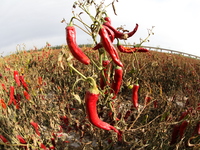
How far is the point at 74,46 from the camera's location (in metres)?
1.25

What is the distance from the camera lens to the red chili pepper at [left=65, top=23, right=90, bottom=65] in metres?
1.24

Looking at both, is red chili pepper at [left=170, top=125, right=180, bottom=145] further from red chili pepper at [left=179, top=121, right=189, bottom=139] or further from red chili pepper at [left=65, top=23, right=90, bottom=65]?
red chili pepper at [left=65, top=23, right=90, bottom=65]

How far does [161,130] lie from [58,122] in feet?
4.16

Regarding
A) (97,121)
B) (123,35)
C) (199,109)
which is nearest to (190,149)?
(199,109)

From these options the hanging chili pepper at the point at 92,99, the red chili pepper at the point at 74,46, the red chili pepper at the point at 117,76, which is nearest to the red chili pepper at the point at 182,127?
the red chili pepper at the point at 117,76

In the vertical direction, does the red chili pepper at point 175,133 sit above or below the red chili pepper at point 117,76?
below

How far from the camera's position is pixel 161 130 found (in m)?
1.65

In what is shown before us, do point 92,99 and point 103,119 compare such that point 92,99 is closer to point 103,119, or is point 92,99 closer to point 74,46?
point 74,46

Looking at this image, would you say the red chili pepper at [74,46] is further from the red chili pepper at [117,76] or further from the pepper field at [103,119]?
the red chili pepper at [117,76]

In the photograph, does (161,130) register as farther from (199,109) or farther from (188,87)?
(188,87)

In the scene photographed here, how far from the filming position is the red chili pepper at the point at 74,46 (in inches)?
48.8

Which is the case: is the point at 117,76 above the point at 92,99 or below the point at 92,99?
above

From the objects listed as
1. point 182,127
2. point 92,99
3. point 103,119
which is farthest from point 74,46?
point 103,119

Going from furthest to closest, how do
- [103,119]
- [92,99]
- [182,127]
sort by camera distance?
[103,119], [182,127], [92,99]
